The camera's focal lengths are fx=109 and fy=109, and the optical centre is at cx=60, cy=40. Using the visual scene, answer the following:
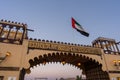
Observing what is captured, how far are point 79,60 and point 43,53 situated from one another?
594cm

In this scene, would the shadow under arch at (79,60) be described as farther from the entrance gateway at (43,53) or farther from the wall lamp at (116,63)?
the wall lamp at (116,63)

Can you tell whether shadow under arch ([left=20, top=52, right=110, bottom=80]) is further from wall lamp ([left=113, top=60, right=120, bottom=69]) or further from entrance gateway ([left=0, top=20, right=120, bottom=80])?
wall lamp ([left=113, top=60, right=120, bottom=69])

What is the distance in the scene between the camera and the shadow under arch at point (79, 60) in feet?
41.8

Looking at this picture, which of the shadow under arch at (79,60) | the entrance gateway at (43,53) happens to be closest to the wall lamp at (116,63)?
the entrance gateway at (43,53)

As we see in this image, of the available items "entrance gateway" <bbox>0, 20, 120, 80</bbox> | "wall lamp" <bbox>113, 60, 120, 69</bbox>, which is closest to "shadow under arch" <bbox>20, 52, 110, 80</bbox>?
"entrance gateway" <bbox>0, 20, 120, 80</bbox>

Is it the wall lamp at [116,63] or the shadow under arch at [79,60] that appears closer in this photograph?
the shadow under arch at [79,60]

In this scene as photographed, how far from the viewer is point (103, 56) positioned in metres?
14.2

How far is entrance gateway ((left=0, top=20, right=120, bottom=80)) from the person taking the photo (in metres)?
9.77

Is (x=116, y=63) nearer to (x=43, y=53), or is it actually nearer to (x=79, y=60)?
(x=79, y=60)

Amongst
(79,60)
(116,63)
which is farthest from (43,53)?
(116,63)

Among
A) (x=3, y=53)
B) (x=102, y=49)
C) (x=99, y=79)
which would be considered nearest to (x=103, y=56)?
(x=102, y=49)

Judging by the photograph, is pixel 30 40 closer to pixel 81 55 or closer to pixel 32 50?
pixel 32 50

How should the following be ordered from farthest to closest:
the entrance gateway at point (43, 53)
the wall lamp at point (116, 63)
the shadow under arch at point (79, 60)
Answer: the wall lamp at point (116, 63) → the shadow under arch at point (79, 60) → the entrance gateway at point (43, 53)

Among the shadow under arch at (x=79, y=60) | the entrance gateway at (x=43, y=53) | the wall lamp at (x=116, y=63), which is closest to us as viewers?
the entrance gateway at (x=43, y=53)
